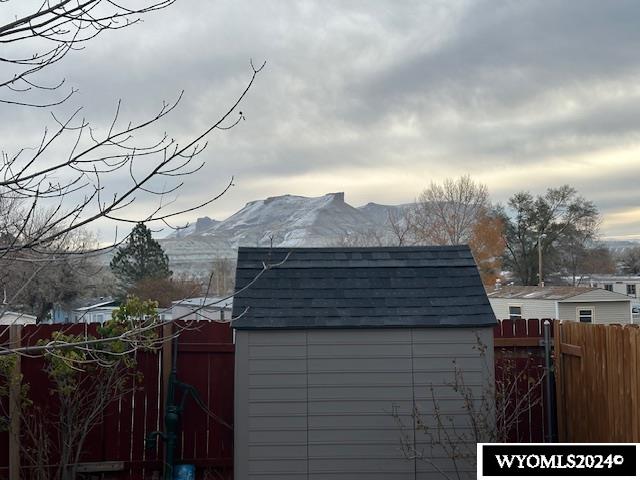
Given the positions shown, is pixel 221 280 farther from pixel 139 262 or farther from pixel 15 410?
pixel 15 410

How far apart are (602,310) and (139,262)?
2551 cm

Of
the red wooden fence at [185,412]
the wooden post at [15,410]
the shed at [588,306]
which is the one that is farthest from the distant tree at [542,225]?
the wooden post at [15,410]

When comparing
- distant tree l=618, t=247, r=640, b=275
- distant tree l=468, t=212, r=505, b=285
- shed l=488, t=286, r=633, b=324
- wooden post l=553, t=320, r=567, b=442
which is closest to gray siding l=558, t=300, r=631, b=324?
shed l=488, t=286, r=633, b=324

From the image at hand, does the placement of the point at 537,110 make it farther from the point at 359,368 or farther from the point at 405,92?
the point at 359,368

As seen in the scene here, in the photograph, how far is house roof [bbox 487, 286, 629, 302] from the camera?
95.2ft

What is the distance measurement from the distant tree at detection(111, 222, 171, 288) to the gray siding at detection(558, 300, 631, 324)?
2240 cm

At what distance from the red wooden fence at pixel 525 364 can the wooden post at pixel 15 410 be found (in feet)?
15.3

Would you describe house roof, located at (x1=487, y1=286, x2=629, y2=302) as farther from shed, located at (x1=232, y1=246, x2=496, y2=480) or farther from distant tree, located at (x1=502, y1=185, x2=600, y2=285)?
shed, located at (x1=232, y1=246, x2=496, y2=480)

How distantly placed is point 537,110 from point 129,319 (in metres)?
10.9

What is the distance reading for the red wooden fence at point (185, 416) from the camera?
7613 millimetres

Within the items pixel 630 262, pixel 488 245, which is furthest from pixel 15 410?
pixel 630 262

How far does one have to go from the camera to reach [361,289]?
23.4 ft

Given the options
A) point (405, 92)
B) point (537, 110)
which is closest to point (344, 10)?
point (405, 92)

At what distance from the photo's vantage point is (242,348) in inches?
266
